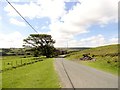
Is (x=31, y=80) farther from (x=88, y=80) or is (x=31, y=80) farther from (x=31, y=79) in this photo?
(x=88, y=80)

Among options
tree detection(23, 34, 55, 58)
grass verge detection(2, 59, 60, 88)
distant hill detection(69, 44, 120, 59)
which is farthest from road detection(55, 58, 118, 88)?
tree detection(23, 34, 55, 58)

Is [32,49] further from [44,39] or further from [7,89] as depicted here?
[7,89]

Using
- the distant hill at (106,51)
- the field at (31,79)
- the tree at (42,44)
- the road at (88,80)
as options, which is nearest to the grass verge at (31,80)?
the field at (31,79)

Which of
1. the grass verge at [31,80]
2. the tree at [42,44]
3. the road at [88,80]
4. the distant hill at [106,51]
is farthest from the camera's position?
the tree at [42,44]

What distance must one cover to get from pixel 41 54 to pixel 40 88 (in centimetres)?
10056

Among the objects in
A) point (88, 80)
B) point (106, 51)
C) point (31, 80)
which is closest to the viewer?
point (88, 80)

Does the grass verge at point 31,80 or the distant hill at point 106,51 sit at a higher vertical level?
the distant hill at point 106,51

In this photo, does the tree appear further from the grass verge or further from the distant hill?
the grass verge

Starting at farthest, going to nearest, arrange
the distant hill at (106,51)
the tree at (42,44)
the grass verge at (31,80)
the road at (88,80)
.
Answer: the tree at (42,44)
the distant hill at (106,51)
the grass verge at (31,80)
the road at (88,80)

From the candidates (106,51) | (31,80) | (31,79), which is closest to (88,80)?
(31,80)

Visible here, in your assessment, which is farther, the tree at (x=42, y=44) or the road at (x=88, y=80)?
the tree at (x=42, y=44)

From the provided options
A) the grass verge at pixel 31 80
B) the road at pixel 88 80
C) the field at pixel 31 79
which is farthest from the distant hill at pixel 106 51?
the grass verge at pixel 31 80

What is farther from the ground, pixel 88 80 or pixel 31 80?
pixel 88 80

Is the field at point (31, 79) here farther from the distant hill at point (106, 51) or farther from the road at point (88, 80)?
the distant hill at point (106, 51)
